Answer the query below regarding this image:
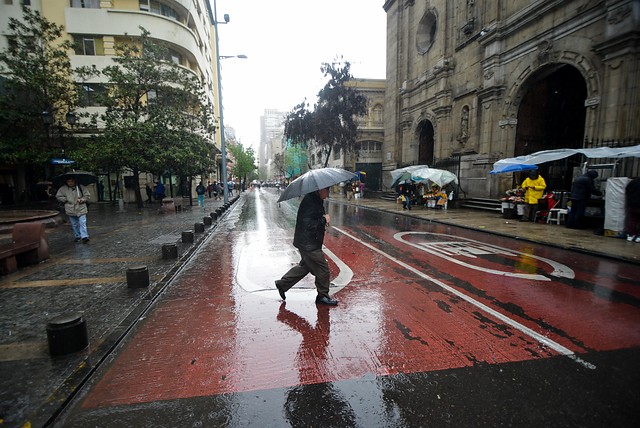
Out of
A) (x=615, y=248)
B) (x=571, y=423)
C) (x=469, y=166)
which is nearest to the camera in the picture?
(x=571, y=423)

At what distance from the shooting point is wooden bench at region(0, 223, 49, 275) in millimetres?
6218

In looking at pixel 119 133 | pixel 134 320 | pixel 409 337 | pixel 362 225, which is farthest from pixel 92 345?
pixel 119 133

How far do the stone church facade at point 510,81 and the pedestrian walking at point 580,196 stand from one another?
245 centimetres

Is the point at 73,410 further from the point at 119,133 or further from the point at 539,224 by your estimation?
the point at 119,133

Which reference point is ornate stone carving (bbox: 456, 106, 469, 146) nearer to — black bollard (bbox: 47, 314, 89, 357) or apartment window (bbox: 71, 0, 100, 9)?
black bollard (bbox: 47, 314, 89, 357)

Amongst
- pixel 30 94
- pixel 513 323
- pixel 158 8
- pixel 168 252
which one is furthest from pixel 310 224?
pixel 158 8

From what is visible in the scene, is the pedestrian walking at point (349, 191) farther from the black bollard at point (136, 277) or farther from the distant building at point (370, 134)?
the black bollard at point (136, 277)

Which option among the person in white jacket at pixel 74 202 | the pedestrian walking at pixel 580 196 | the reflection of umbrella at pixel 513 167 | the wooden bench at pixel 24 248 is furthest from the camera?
the reflection of umbrella at pixel 513 167

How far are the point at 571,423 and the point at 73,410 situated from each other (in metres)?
3.86

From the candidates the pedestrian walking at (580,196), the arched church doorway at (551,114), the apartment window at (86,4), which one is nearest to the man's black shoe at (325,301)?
the pedestrian walking at (580,196)

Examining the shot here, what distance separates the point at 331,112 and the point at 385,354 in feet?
87.4

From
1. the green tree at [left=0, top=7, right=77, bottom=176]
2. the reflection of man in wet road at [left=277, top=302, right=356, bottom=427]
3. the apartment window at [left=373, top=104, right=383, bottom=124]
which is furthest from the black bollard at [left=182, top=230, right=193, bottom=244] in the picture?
the apartment window at [left=373, top=104, right=383, bottom=124]

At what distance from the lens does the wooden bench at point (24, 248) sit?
20.4 ft

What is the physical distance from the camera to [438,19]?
2273cm
